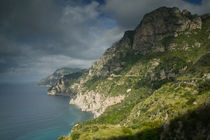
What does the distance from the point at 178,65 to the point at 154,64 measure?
3389 cm

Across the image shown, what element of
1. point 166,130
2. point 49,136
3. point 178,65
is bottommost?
point 49,136

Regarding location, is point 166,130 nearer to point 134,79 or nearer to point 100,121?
point 100,121

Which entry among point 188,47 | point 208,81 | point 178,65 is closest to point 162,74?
point 178,65

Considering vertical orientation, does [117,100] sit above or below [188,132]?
below

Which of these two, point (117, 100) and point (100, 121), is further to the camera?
point (117, 100)

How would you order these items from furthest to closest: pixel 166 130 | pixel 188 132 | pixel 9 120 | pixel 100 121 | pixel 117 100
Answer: pixel 117 100, pixel 9 120, pixel 100 121, pixel 166 130, pixel 188 132

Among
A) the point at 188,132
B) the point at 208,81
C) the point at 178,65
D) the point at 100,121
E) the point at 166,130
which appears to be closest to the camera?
the point at 188,132

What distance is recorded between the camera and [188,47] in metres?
184

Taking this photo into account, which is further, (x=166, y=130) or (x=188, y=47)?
(x=188, y=47)

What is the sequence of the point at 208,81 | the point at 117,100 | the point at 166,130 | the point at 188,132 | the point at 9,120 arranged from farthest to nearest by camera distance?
the point at 117,100
the point at 9,120
the point at 208,81
the point at 166,130
the point at 188,132

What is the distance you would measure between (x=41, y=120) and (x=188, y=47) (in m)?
224

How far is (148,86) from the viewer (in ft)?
517

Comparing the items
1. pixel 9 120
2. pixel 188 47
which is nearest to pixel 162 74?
pixel 188 47

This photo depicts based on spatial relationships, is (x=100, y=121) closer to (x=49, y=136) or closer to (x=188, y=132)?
(x=49, y=136)
